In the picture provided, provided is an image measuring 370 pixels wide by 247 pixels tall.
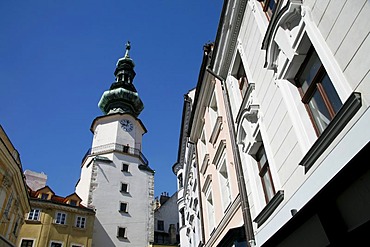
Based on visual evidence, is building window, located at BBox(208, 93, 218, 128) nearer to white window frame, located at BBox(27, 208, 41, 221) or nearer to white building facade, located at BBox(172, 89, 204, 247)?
white building facade, located at BBox(172, 89, 204, 247)

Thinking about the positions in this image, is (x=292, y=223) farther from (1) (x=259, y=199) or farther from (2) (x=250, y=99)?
(2) (x=250, y=99)

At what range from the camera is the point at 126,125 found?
140 ft

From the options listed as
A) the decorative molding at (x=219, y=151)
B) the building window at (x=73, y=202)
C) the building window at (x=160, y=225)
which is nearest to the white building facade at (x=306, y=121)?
the decorative molding at (x=219, y=151)

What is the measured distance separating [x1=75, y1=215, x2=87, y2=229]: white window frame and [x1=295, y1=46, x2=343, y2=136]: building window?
30.2 metres

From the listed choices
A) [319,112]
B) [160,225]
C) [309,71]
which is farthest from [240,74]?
[160,225]

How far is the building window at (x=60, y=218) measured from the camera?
2956 centimetres

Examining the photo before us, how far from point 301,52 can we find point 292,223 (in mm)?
3154

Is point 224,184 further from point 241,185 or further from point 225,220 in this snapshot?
point 241,185

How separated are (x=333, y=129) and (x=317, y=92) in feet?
3.76

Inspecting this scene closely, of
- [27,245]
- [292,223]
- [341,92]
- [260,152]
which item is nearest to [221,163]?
[260,152]

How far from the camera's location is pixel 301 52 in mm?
5652

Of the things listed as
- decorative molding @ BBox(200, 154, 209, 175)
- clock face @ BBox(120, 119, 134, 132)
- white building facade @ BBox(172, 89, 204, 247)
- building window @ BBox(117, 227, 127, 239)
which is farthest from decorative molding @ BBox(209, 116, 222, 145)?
clock face @ BBox(120, 119, 134, 132)

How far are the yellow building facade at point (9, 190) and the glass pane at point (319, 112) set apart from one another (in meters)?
17.3

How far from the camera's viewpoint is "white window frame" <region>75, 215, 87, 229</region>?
101ft
